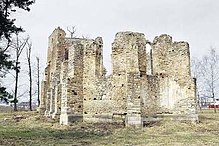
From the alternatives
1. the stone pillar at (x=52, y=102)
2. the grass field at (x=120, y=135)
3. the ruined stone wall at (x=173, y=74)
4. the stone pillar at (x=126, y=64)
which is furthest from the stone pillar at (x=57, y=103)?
the ruined stone wall at (x=173, y=74)

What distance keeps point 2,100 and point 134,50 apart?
1089cm

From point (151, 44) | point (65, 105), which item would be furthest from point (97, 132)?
point (151, 44)

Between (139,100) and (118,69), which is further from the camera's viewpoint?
(118,69)

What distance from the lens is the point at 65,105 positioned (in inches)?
932

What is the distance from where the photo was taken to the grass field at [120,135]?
15.2m

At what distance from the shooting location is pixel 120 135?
18.1 metres

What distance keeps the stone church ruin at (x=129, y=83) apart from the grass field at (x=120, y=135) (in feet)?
4.04

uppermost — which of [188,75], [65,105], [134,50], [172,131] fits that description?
[134,50]

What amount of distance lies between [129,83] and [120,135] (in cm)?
431

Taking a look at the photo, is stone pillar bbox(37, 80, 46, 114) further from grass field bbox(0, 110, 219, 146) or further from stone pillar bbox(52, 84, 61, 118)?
grass field bbox(0, 110, 219, 146)

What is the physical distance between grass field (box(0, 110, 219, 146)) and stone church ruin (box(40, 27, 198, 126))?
1232 millimetres

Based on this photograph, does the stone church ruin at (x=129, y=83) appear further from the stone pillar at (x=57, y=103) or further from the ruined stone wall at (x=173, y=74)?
the stone pillar at (x=57, y=103)

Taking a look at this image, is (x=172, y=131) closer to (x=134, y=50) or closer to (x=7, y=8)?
(x=134, y=50)

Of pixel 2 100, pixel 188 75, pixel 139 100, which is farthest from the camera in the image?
pixel 188 75
